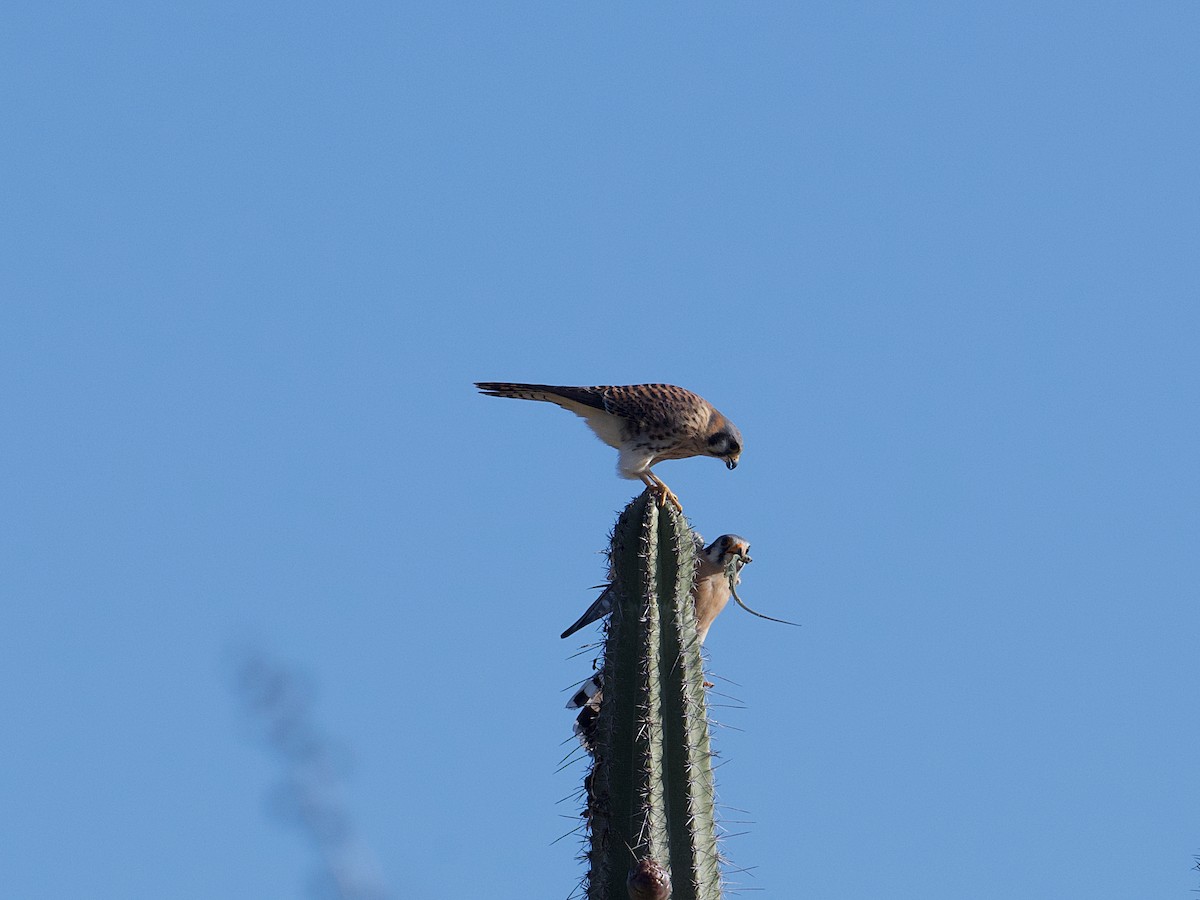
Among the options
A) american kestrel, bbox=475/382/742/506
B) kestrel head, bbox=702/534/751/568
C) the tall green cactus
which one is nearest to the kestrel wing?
american kestrel, bbox=475/382/742/506

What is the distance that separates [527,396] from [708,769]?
20.2 feet

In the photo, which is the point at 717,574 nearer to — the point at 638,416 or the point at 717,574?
the point at 717,574

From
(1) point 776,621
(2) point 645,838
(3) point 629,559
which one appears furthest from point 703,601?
(2) point 645,838

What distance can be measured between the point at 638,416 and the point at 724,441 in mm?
953

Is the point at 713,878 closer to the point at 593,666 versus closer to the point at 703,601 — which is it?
the point at 593,666

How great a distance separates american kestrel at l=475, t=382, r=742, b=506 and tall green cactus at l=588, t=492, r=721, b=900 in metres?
5.05

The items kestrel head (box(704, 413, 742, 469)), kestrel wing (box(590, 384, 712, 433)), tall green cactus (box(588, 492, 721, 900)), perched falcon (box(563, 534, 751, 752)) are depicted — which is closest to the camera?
tall green cactus (box(588, 492, 721, 900))

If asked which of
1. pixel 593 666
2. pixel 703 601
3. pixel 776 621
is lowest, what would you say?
pixel 593 666

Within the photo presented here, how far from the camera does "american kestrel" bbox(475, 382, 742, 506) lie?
1304 centimetres

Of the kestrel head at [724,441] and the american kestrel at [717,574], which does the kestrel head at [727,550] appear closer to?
the american kestrel at [717,574]

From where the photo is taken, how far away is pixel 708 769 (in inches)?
296

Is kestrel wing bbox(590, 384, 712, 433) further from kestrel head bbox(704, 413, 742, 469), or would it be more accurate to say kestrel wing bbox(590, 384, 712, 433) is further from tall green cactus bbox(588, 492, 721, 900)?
tall green cactus bbox(588, 492, 721, 900)

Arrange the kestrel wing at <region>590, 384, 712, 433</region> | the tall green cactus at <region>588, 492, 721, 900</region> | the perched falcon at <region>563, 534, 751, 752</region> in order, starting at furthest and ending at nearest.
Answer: the kestrel wing at <region>590, 384, 712, 433</region>, the perched falcon at <region>563, 534, 751, 752</region>, the tall green cactus at <region>588, 492, 721, 900</region>

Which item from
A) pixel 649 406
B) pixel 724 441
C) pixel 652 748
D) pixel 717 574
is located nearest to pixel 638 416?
pixel 649 406
